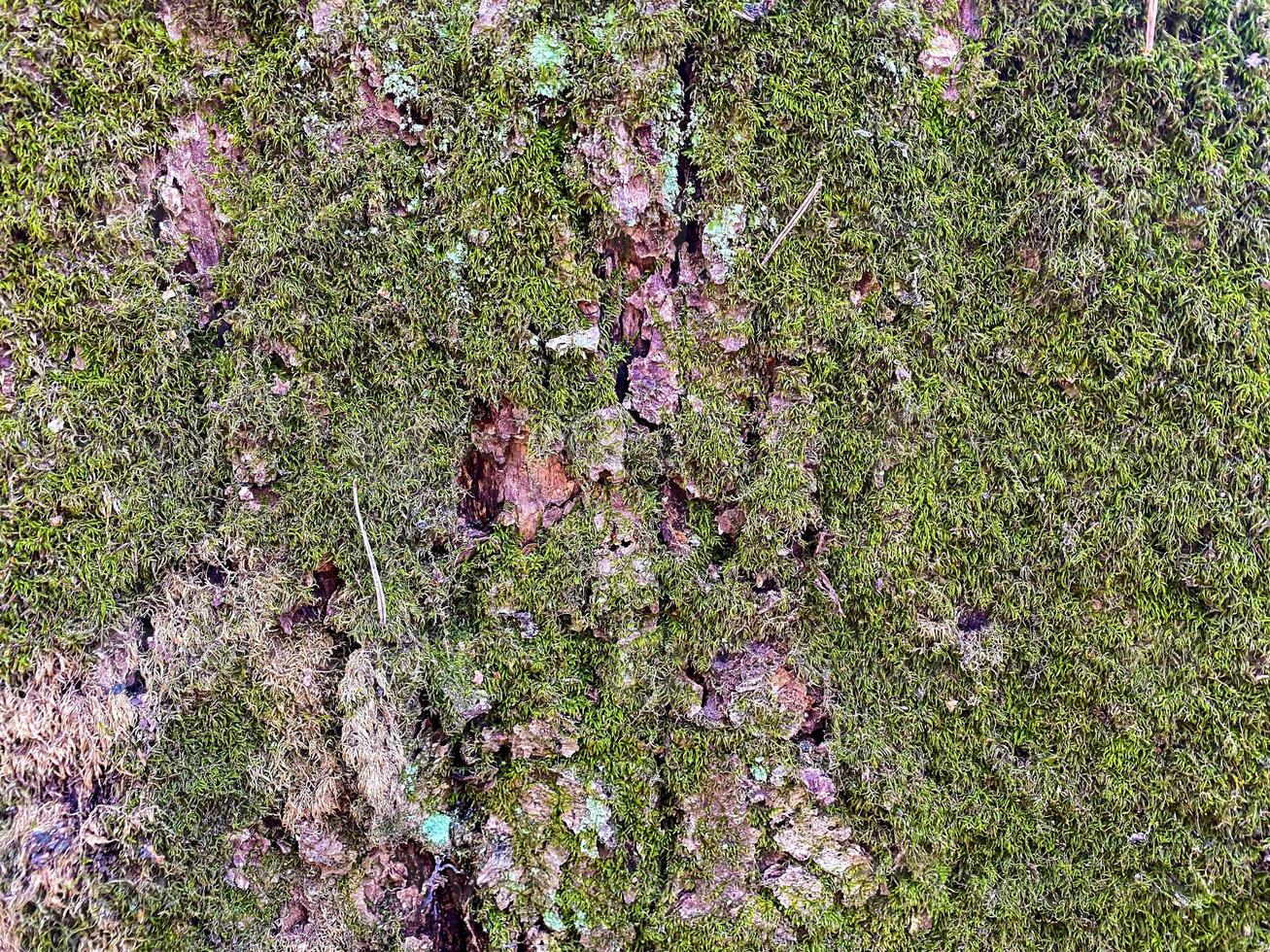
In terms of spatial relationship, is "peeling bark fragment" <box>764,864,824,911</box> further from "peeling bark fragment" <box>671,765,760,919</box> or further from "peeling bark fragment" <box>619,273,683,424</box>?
"peeling bark fragment" <box>619,273,683,424</box>

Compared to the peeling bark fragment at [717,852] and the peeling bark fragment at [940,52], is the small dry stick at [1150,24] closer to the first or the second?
the peeling bark fragment at [940,52]

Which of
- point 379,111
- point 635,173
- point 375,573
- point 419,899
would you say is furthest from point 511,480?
point 419,899

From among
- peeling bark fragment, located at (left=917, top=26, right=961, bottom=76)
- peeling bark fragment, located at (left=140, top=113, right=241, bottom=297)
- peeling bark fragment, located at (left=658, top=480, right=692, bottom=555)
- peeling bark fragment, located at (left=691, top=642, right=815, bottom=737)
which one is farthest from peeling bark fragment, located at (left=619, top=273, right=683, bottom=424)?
peeling bark fragment, located at (left=140, top=113, right=241, bottom=297)

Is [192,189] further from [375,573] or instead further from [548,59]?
[375,573]

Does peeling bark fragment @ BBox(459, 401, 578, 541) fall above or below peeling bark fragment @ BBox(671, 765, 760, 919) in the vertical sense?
above

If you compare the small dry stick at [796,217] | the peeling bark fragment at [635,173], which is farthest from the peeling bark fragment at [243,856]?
the small dry stick at [796,217]

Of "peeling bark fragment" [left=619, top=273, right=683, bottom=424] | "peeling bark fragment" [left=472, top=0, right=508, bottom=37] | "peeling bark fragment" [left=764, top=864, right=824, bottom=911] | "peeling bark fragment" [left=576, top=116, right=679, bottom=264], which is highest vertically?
"peeling bark fragment" [left=472, top=0, right=508, bottom=37]

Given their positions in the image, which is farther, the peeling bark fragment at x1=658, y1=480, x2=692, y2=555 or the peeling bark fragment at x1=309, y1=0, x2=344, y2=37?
the peeling bark fragment at x1=658, y1=480, x2=692, y2=555
